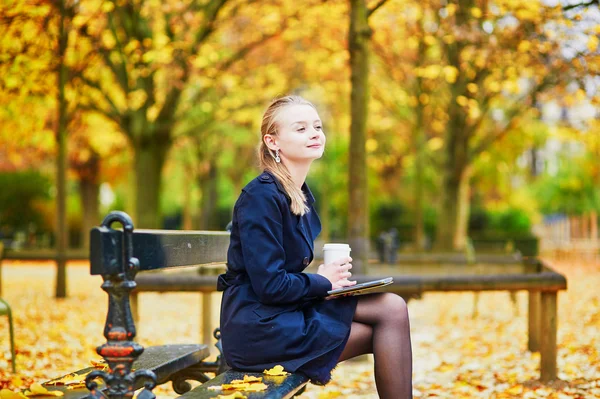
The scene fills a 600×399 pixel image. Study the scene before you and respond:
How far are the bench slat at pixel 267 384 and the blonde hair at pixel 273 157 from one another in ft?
2.37

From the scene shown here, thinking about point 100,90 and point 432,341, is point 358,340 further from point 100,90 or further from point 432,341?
point 100,90

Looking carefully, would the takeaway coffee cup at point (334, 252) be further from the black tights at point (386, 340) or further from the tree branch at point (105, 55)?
the tree branch at point (105, 55)

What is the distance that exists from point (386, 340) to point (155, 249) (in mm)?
1105

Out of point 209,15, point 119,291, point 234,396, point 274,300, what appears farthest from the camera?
point 209,15

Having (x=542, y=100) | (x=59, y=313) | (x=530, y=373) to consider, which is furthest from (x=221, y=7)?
(x=530, y=373)

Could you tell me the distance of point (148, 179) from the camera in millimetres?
12750

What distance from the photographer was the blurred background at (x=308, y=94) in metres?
10.6

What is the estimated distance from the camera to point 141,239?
9.68 ft

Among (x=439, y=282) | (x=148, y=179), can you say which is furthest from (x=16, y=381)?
(x=148, y=179)

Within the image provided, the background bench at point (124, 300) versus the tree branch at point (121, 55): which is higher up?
the tree branch at point (121, 55)

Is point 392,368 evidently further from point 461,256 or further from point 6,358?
point 461,256

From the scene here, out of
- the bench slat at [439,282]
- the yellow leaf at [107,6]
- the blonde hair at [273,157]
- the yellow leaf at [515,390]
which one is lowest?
the yellow leaf at [515,390]

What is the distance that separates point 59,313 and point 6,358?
4.85 meters

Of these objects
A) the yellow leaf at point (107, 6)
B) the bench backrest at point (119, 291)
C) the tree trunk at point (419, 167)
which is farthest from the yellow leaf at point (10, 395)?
the tree trunk at point (419, 167)
